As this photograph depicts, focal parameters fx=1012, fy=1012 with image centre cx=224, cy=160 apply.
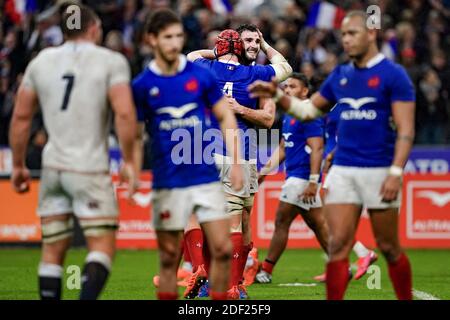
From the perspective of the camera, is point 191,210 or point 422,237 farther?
point 422,237

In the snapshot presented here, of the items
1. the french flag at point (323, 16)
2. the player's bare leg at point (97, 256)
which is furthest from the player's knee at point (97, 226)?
the french flag at point (323, 16)

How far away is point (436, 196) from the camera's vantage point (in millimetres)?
18359

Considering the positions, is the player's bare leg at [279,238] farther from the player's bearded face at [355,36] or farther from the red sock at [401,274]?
the player's bearded face at [355,36]

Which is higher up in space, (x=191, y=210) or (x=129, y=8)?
(x=129, y=8)

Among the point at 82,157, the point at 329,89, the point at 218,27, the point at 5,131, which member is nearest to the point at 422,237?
the point at 218,27

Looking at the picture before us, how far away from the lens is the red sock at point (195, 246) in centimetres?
1105

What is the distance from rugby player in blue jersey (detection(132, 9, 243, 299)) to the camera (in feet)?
26.8

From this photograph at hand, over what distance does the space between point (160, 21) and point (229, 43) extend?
2934 mm

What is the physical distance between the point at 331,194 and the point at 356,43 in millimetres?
1287

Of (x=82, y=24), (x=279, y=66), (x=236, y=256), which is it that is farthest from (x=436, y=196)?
(x=82, y=24)

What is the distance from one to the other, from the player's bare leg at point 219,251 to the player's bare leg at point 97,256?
2.59 ft
